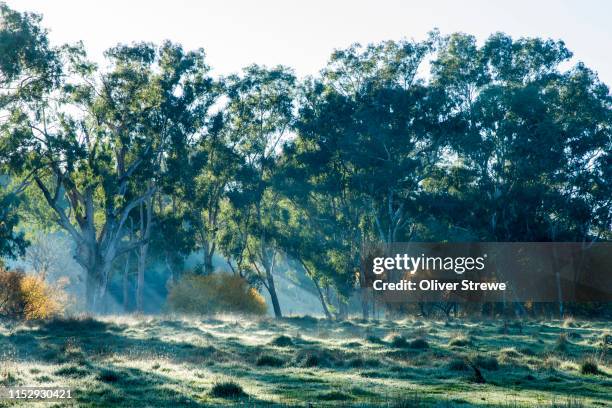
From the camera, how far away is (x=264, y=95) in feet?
209

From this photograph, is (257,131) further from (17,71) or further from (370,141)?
(17,71)

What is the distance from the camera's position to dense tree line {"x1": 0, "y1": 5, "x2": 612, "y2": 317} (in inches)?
2224

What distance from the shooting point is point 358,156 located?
199ft

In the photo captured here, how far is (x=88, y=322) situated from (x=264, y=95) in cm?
3125

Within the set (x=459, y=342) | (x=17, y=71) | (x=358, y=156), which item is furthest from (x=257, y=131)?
(x=459, y=342)

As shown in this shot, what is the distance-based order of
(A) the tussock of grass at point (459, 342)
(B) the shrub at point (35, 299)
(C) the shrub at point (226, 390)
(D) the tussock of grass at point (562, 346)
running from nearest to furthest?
(C) the shrub at point (226, 390) < (D) the tussock of grass at point (562, 346) < (A) the tussock of grass at point (459, 342) < (B) the shrub at point (35, 299)

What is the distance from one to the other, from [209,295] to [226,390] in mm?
40544

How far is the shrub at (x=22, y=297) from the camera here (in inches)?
1791

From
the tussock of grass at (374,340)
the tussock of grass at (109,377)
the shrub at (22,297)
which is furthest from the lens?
the shrub at (22,297)

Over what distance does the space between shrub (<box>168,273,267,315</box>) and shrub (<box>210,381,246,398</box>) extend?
129ft

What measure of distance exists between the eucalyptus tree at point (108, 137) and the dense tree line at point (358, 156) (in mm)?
205

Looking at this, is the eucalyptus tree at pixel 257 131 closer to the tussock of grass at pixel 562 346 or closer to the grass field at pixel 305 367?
the grass field at pixel 305 367

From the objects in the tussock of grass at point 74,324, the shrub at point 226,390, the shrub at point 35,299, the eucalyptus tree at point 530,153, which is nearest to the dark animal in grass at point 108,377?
the shrub at point 226,390

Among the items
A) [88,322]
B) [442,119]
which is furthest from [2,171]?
[442,119]
